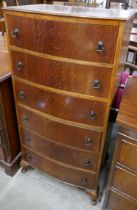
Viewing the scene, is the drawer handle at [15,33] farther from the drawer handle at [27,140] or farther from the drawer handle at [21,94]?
the drawer handle at [27,140]

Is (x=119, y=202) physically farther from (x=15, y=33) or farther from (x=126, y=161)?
(x=15, y=33)

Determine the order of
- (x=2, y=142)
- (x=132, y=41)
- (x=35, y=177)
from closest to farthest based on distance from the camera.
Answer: (x=2, y=142) → (x=35, y=177) → (x=132, y=41)

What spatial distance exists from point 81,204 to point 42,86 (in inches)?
37.1

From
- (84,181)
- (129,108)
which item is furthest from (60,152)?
(129,108)

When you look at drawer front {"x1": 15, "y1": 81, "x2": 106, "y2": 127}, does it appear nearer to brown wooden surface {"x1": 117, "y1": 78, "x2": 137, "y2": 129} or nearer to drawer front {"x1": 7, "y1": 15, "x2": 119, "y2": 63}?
brown wooden surface {"x1": 117, "y1": 78, "x2": 137, "y2": 129}

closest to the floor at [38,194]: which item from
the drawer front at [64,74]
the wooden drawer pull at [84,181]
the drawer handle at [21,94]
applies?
the wooden drawer pull at [84,181]

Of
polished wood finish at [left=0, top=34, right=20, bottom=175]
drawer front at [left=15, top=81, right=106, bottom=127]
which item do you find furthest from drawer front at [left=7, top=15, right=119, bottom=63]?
polished wood finish at [left=0, top=34, right=20, bottom=175]

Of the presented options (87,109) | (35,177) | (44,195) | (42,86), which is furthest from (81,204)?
(42,86)

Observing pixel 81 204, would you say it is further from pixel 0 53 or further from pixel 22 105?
pixel 0 53

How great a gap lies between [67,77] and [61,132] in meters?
0.36

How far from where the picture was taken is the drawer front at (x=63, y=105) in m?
0.98

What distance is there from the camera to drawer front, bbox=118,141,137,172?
36.9 inches

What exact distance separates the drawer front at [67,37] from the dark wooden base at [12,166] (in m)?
0.99

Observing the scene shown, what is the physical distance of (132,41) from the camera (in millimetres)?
2066
